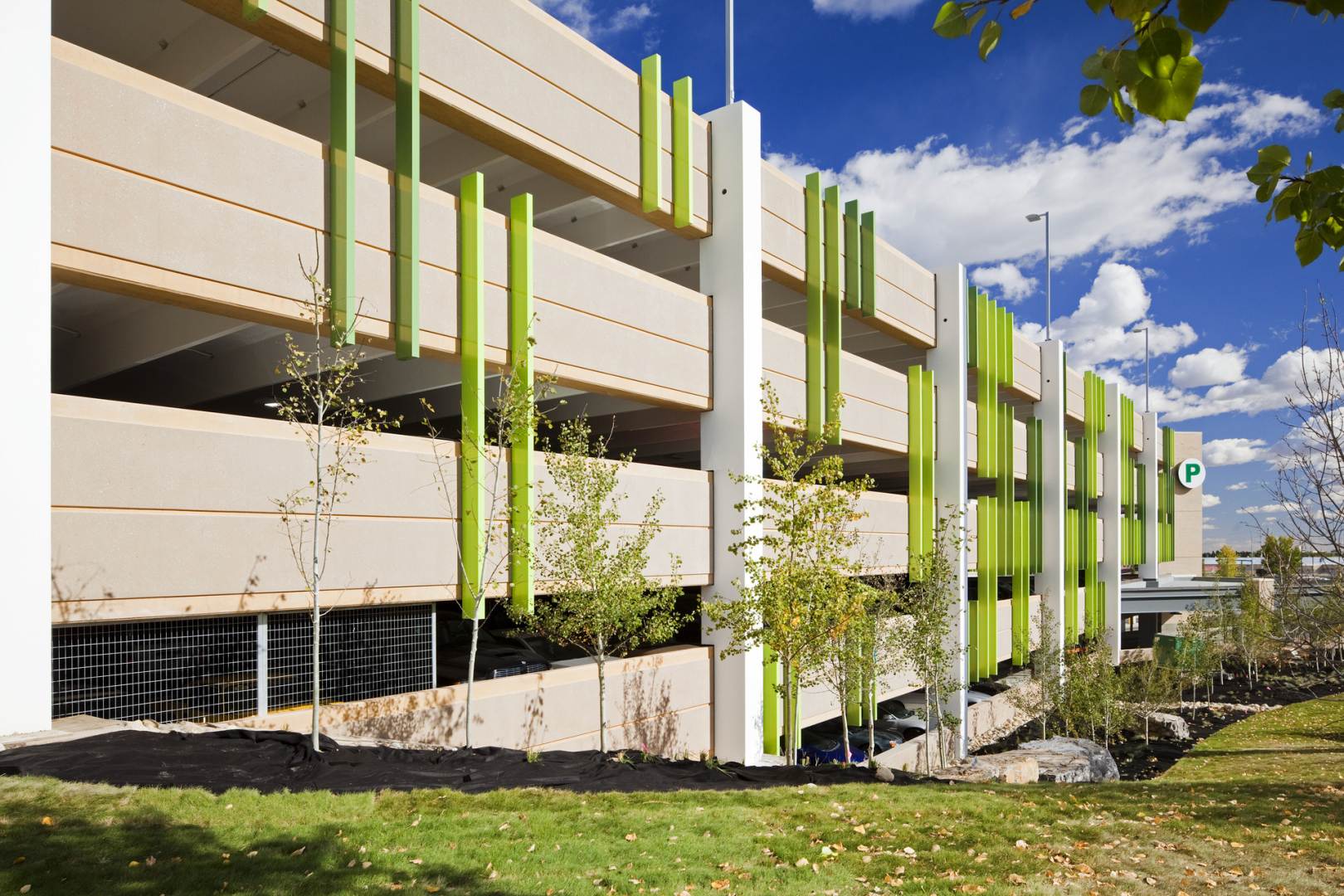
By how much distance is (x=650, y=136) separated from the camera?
741 inches

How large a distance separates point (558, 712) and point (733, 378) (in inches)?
323

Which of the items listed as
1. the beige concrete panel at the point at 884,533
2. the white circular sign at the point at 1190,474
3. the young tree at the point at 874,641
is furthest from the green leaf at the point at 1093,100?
the white circular sign at the point at 1190,474

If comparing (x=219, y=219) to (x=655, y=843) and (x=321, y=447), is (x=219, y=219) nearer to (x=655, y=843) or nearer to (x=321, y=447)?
(x=321, y=447)

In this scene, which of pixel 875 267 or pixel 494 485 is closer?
pixel 494 485

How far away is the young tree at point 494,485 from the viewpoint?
48.8 ft

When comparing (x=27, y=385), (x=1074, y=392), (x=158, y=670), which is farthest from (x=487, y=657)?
(x=1074, y=392)

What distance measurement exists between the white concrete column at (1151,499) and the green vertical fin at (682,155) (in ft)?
159

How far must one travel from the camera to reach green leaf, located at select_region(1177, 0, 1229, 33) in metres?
2.56

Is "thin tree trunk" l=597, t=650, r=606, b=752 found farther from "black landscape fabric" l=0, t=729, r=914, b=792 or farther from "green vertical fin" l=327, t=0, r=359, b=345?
"green vertical fin" l=327, t=0, r=359, b=345

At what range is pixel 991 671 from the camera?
32.8 m

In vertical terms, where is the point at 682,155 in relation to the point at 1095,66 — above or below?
above

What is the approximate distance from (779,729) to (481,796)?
1259cm

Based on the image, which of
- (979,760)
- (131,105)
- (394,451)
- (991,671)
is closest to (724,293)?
(394,451)

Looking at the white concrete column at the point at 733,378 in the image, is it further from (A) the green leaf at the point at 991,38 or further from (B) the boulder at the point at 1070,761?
(A) the green leaf at the point at 991,38
